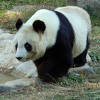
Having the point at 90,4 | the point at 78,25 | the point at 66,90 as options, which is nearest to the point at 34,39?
the point at 66,90

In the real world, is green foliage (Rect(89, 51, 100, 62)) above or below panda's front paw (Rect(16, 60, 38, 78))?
below

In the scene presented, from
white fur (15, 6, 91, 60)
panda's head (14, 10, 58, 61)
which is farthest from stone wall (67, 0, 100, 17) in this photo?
panda's head (14, 10, 58, 61)

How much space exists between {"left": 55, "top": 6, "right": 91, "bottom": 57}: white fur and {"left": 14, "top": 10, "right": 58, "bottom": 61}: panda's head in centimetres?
92

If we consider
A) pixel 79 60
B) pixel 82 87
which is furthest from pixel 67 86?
pixel 79 60

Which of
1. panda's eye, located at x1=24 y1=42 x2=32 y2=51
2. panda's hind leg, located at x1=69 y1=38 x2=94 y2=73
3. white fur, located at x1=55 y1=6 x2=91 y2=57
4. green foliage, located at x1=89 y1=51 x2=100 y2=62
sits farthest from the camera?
green foliage, located at x1=89 y1=51 x2=100 y2=62

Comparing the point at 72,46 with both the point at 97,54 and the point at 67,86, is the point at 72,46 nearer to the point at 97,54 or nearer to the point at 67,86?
the point at 67,86

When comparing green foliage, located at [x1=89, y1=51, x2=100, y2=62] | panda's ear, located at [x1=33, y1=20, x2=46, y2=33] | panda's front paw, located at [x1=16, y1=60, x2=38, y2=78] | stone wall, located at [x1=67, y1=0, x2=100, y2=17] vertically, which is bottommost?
stone wall, located at [x1=67, y1=0, x2=100, y2=17]

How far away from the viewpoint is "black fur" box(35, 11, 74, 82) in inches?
276

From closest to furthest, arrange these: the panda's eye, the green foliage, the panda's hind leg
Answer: the panda's eye → the panda's hind leg → the green foliage

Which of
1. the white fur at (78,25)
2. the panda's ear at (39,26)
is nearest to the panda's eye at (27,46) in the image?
the panda's ear at (39,26)

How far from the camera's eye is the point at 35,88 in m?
6.96

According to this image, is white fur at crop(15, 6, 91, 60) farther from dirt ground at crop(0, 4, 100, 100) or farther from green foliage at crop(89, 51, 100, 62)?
green foliage at crop(89, 51, 100, 62)

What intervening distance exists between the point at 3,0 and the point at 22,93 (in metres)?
10.6

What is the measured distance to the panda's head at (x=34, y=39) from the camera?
22.0 ft
